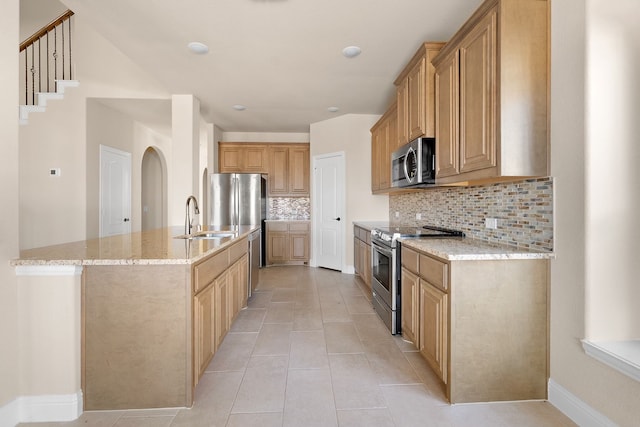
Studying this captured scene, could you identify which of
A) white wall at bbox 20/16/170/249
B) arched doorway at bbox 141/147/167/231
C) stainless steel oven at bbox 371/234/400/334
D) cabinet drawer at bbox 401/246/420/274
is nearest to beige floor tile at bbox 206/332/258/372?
stainless steel oven at bbox 371/234/400/334

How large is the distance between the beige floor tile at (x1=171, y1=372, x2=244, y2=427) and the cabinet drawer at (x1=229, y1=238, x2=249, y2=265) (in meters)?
0.89

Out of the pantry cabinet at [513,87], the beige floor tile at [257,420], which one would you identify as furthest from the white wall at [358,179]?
the beige floor tile at [257,420]

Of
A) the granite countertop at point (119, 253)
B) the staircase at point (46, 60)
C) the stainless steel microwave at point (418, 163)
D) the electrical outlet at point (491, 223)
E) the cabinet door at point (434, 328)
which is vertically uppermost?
the staircase at point (46, 60)

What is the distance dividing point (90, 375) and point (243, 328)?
1.31 metres

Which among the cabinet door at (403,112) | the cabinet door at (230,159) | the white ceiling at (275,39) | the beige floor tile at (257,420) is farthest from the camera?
the cabinet door at (230,159)

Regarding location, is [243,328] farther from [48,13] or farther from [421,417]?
[48,13]

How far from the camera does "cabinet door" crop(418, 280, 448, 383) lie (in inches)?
73.0

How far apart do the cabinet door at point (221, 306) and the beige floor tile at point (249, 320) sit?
15.5 inches

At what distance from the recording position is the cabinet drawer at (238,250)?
2.65 meters

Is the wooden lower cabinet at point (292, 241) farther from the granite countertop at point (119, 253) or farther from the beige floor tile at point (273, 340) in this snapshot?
the granite countertop at point (119, 253)

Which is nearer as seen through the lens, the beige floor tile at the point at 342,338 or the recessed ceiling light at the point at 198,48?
the beige floor tile at the point at 342,338

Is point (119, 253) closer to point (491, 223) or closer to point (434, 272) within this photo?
point (434, 272)

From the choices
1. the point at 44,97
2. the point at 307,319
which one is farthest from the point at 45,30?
the point at 307,319

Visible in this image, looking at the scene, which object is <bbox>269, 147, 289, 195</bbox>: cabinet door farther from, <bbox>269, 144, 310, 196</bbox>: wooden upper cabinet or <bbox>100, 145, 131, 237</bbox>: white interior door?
<bbox>100, 145, 131, 237</bbox>: white interior door
